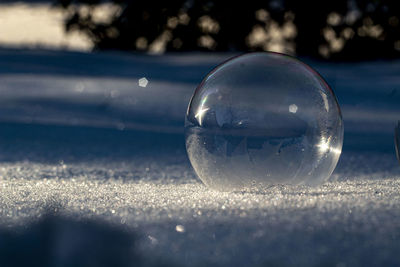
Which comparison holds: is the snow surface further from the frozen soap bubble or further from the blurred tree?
the blurred tree

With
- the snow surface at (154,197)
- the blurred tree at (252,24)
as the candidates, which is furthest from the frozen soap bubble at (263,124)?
the blurred tree at (252,24)

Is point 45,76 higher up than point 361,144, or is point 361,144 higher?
point 361,144

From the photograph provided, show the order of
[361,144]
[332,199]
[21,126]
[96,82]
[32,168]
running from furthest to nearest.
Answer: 1. [96,82]
2. [21,126]
3. [361,144]
4. [32,168]
5. [332,199]

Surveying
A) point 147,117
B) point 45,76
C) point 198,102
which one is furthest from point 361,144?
point 45,76

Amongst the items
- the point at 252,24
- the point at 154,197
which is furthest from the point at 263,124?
the point at 252,24

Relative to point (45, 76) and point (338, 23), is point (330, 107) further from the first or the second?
point (338, 23)

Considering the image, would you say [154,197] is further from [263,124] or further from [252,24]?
[252,24]

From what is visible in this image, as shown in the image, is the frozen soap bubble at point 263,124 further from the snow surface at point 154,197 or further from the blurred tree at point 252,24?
the blurred tree at point 252,24
